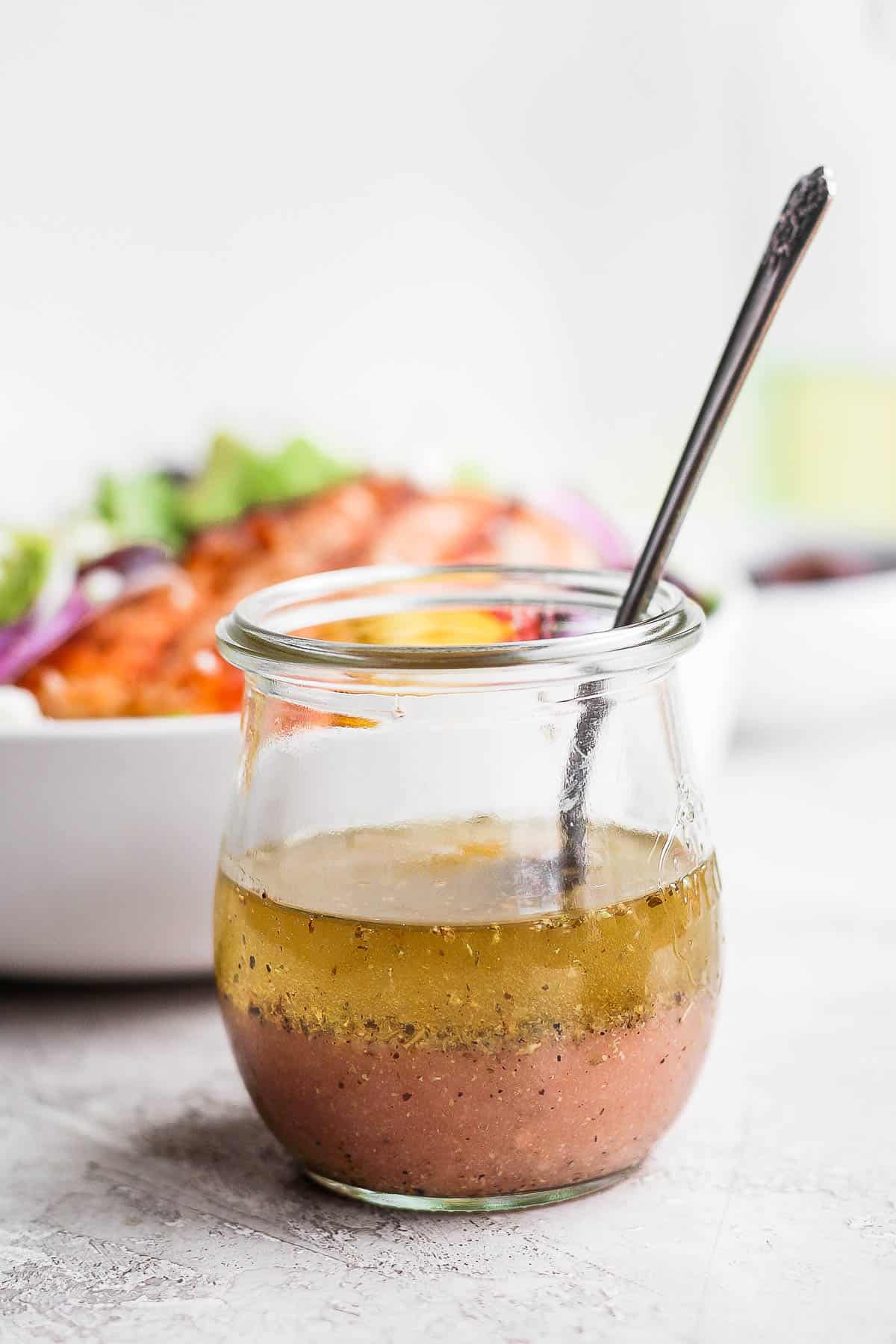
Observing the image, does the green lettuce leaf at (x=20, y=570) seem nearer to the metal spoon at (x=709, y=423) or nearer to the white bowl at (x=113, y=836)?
the white bowl at (x=113, y=836)

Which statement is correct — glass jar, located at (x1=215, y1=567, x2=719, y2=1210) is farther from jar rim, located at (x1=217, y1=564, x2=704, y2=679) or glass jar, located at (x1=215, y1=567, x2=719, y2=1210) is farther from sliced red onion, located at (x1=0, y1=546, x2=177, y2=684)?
sliced red onion, located at (x1=0, y1=546, x2=177, y2=684)

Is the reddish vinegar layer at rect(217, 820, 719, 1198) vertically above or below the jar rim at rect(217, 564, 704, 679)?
below

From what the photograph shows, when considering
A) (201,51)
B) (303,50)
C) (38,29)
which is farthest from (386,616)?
(303,50)

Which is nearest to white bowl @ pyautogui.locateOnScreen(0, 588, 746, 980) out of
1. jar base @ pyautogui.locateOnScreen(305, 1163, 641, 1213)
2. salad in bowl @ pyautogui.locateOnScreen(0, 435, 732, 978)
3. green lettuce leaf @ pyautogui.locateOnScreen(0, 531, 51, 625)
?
salad in bowl @ pyautogui.locateOnScreen(0, 435, 732, 978)

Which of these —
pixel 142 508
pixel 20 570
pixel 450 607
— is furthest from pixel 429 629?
pixel 142 508

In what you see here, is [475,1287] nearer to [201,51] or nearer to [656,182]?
[201,51]

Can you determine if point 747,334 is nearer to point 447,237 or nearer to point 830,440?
point 447,237
